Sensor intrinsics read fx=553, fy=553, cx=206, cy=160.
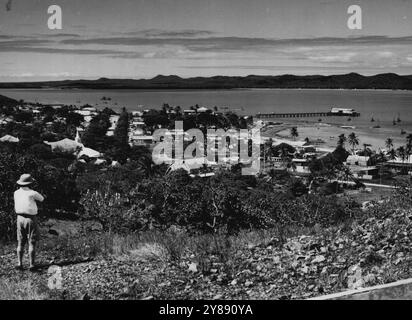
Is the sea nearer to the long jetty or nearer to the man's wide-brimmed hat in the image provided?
the long jetty

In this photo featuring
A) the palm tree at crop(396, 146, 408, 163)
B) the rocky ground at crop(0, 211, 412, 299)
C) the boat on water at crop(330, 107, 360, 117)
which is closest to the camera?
the rocky ground at crop(0, 211, 412, 299)

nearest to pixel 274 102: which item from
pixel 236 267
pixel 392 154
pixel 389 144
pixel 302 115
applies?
pixel 302 115

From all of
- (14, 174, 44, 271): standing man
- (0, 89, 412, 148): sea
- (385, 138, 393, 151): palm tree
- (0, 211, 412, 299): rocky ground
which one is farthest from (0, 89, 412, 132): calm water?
(14, 174, 44, 271): standing man

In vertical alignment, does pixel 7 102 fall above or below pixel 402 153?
above

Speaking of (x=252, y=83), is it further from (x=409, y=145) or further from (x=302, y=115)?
(x=302, y=115)

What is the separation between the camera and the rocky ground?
4828 millimetres

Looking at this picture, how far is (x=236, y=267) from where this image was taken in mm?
5383

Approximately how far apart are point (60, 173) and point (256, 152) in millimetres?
28178

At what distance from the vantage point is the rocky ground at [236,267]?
15.8ft

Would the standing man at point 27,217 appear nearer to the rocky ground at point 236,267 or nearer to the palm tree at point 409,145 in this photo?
the rocky ground at point 236,267

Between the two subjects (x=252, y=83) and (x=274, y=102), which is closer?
(x=252, y=83)

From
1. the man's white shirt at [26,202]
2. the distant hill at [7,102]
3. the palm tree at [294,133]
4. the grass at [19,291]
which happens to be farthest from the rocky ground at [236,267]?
the palm tree at [294,133]
